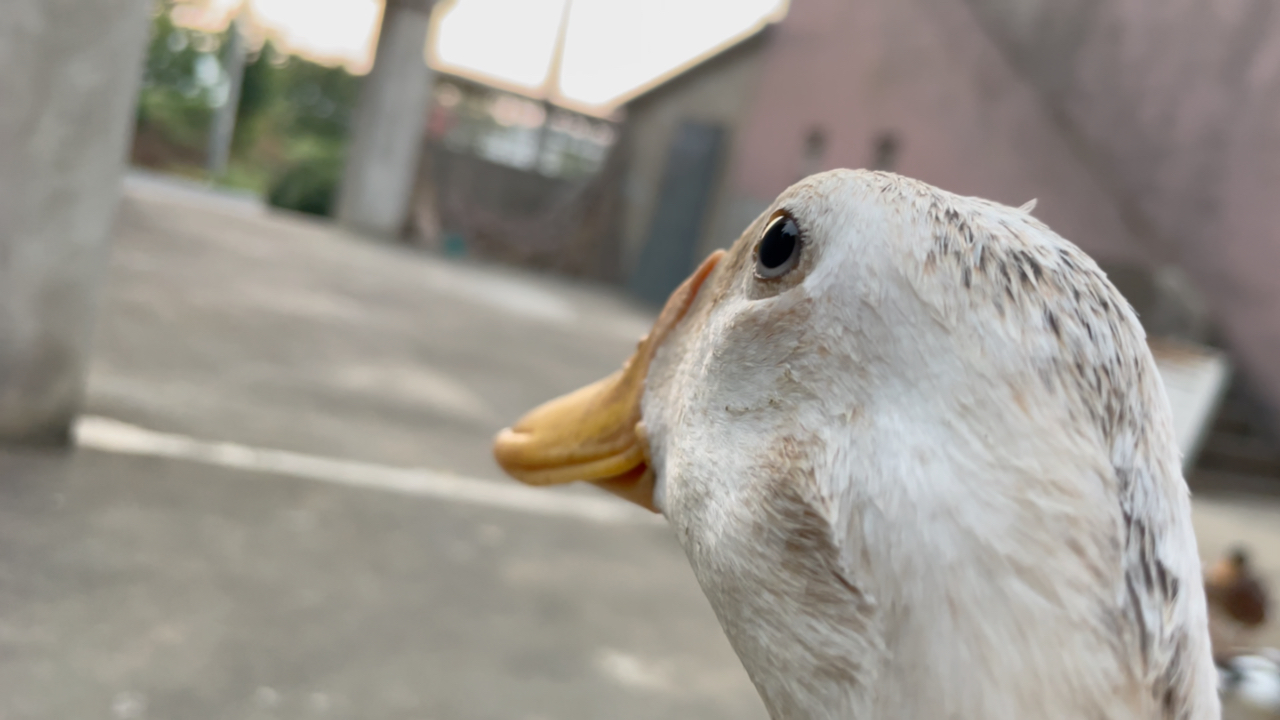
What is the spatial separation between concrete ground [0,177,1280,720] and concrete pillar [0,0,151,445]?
183 millimetres

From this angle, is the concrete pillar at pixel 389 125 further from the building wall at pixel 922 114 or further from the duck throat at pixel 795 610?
the duck throat at pixel 795 610

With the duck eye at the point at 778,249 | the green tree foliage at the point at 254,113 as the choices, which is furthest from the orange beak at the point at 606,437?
the green tree foliage at the point at 254,113

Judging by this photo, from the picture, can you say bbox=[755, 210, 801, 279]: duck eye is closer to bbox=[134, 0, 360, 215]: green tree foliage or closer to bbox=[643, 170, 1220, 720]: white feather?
bbox=[643, 170, 1220, 720]: white feather

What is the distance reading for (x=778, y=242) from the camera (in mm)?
519

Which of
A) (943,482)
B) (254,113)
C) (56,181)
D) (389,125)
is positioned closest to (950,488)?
(943,482)

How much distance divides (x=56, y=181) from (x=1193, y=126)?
543cm

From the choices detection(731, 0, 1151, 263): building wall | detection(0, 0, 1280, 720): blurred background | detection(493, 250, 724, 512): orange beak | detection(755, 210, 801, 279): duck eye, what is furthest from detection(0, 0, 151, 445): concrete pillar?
detection(731, 0, 1151, 263): building wall

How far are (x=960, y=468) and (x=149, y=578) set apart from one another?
177 centimetres

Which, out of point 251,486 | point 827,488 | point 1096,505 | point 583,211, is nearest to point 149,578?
point 251,486

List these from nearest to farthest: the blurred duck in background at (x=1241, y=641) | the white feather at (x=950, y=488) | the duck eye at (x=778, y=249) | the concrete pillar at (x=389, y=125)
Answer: the white feather at (x=950, y=488)
the duck eye at (x=778, y=249)
the blurred duck in background at (x=1241, y=641)
the concrete pillar at (x=389, y=125)

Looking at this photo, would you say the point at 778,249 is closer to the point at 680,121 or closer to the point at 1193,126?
the point at 1193,126

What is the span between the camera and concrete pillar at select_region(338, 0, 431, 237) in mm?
8953

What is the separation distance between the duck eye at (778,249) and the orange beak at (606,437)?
13 cm

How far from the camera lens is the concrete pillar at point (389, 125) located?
8953mm
